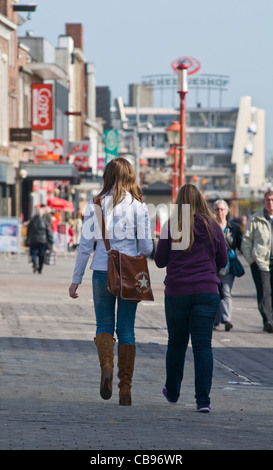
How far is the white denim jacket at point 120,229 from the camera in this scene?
7699 millimetres

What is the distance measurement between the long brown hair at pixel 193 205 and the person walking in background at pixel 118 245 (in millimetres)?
359

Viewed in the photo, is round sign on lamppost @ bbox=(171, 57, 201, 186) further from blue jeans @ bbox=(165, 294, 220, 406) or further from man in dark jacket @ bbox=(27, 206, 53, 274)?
blue jeans @ bbox=(165, 294, 220, 406)

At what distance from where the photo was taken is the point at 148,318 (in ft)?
50.5

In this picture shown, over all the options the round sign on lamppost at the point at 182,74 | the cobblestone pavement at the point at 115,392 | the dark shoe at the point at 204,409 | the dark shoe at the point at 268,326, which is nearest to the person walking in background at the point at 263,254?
the dark shoe at the point at 268,326

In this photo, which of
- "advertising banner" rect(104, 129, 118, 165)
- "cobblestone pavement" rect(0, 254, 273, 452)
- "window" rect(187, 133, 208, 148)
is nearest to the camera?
"cobblestone pavement" rect(0, 254, 273, 452)

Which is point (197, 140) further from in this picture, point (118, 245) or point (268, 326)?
point (118, 245)

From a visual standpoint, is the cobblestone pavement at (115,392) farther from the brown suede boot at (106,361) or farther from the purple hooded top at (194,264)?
the purple hooded top at (194,264)

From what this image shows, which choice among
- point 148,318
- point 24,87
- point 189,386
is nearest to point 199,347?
point 189,386

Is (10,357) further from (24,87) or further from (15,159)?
(24,87)

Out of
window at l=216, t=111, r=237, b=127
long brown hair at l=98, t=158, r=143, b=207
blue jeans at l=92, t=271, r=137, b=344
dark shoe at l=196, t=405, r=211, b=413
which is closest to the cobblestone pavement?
dark shoe at l=196, t=405, r=211, b=413

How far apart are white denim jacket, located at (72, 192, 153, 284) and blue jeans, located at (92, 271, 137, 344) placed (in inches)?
4.5

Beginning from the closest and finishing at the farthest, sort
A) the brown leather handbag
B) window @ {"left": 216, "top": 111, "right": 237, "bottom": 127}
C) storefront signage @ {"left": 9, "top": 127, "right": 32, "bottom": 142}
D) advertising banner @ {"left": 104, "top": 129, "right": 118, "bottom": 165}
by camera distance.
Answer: the brown leather handbag, advertising banner @ {"left": 104, "top": 129, "right": 118, "bottom": 165}, storefront signage @ {"left": 9, "top": 127, "right": 32, "bottom": 142}, window @ {"left": 216, "top": 111, "right": 237, "bottom": 127}

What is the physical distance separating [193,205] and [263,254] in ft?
20.9

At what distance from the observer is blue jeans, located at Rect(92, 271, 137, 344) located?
7645mm
